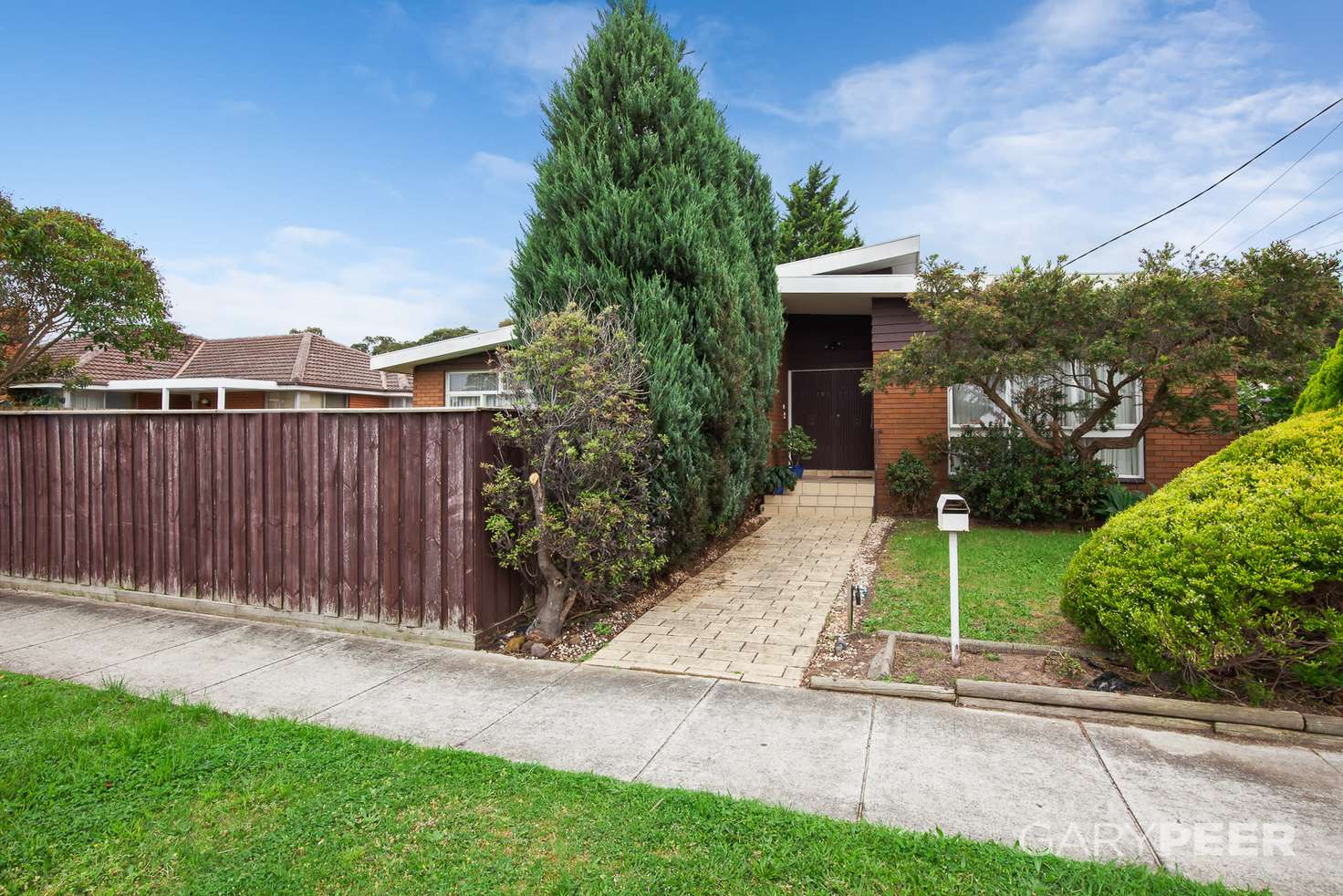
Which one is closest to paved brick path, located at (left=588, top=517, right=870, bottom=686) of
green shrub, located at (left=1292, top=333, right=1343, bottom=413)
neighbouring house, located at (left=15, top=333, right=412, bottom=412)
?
green shrub, located at (left=1292, top=333, right=1343, bottom=413)

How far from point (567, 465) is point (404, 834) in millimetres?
2879

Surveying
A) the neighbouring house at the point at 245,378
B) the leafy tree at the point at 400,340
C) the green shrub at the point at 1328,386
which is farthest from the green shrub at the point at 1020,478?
the leafy tree at the point at 400,340

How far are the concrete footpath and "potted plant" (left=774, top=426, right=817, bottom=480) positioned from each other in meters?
8.53

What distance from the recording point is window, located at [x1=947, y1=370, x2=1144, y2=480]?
10555mm

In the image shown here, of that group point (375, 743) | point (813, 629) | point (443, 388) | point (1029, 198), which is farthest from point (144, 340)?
point (1029, 198)

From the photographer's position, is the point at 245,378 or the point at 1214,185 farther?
the point at 245,378

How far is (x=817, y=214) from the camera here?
3266 cm

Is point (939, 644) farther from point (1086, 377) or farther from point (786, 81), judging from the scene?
point (786, 81)

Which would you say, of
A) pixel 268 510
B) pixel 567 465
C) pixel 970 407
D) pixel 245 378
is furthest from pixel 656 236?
pixel 245 378

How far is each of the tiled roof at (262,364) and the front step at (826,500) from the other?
617 inches

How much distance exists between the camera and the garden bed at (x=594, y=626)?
5.14 m

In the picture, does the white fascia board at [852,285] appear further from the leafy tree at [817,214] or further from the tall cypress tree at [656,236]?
the leafy tree at [817,214]

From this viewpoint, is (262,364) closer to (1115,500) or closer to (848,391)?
(848,391)

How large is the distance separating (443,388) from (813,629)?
10527mm
